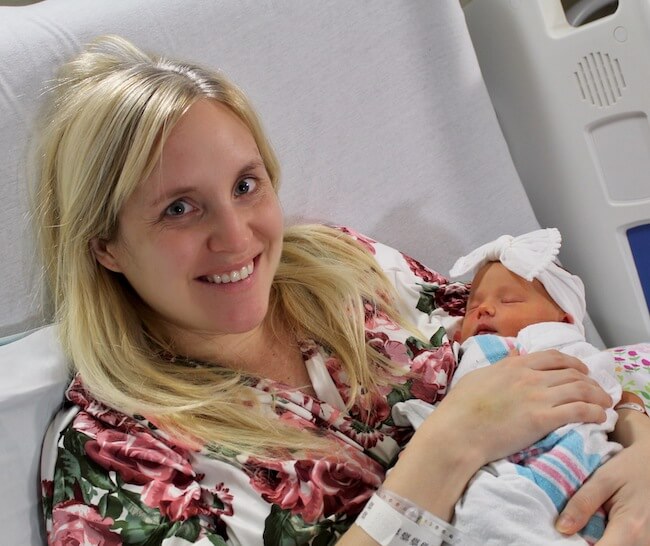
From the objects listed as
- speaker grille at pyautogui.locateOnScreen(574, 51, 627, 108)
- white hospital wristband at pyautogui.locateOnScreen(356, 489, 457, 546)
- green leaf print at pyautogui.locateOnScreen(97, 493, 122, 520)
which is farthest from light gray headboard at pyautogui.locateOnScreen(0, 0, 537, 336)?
white hospital wristband at pyautogui.locateOnScreen(356, 489, 457, 546)

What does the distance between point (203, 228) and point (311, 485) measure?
16.5 inches

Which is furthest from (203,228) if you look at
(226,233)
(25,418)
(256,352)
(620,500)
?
(620,500)

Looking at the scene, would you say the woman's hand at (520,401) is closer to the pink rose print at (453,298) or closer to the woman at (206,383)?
the woman at (206,383)

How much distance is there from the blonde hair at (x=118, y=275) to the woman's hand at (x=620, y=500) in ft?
1.31

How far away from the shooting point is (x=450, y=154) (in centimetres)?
197

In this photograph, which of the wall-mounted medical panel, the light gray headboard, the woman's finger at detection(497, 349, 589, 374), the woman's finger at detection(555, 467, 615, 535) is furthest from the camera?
the wall-mounted medical panel

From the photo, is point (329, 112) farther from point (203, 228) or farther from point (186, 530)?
point (186, 530)

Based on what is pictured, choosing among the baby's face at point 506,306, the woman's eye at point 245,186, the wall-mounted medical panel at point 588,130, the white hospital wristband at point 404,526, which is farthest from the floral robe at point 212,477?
the wall-mounted medical panel at point 588,130

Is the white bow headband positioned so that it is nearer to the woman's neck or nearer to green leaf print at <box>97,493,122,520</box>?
the woman's neck

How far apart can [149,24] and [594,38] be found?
91 cm

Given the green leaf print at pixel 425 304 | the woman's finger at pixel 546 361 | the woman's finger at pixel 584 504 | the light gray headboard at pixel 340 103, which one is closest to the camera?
the woman's finger at pixel 584 504

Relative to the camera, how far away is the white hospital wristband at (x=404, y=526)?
1225 mm

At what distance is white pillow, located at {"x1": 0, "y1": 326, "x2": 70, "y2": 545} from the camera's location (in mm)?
1282

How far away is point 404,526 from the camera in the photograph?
1230mm
